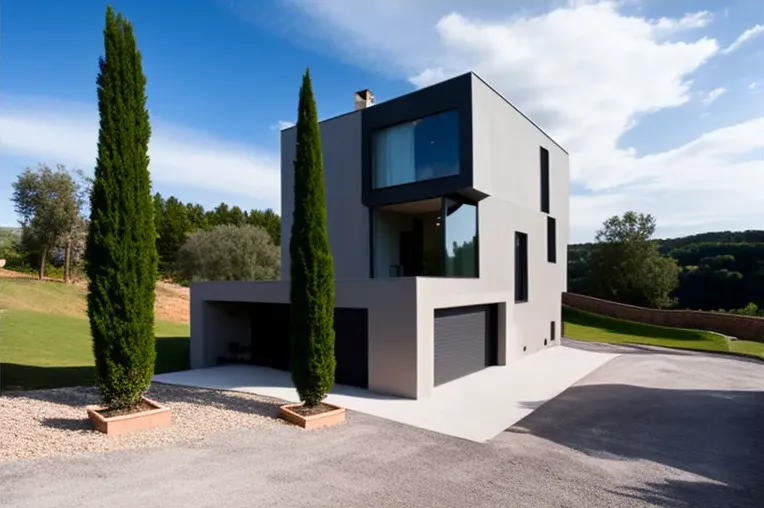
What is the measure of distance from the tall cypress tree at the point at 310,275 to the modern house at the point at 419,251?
88.7 inches

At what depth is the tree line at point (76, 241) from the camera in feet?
90.7

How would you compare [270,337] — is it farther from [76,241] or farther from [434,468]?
[76,241]

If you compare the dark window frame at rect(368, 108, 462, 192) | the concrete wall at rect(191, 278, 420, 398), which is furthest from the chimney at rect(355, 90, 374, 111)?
the concrete wall at rect(191, 278, 420, 398)

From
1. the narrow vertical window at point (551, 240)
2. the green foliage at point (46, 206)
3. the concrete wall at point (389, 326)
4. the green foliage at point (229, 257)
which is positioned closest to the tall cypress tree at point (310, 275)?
the concrete wall at point (389, 326)

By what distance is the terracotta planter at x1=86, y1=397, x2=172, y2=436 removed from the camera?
6.76m

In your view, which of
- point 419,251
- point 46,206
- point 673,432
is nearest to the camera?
point 673,432

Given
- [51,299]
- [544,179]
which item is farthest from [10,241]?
[544,179]

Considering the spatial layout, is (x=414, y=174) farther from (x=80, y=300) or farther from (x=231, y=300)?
(x=80, y=300)

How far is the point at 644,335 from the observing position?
2631 centimetres

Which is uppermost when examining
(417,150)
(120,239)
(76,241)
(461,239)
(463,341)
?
(417,150)

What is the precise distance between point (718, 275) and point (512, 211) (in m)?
45.5

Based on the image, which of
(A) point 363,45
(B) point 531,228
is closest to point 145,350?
(A) point 363,45

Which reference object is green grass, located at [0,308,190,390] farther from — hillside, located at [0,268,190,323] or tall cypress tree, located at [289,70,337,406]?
tall cypress tree, located at [289,70,337,406]

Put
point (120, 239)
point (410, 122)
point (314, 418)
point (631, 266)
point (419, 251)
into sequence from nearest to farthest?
point (120, 239), point (314, 418), point (410, 122), point (419, 251), point (631, 266)
